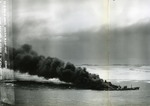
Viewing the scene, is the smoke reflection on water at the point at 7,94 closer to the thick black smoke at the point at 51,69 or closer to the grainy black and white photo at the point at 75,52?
the grainy black and white photo at the point at 75,52

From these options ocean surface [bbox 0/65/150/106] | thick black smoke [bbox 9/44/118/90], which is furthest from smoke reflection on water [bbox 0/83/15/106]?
thick black smoke [bbox 9/44/118/90]

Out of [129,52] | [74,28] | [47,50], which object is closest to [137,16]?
[129,52]

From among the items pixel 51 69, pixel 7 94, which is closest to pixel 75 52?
pixel 51 69

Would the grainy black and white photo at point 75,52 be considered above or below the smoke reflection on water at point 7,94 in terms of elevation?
above

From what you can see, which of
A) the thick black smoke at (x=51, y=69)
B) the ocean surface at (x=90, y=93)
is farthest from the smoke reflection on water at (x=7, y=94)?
the thick black smoke at (x=51, y=69)

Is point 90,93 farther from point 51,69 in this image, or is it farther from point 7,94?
point 7,94

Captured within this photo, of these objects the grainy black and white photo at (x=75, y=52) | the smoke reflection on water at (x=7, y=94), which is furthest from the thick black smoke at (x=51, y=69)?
the smoke reflection on water at (x=7, y=94)

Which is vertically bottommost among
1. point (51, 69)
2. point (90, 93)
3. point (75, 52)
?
point (90, 93)

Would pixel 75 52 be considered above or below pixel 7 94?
above
